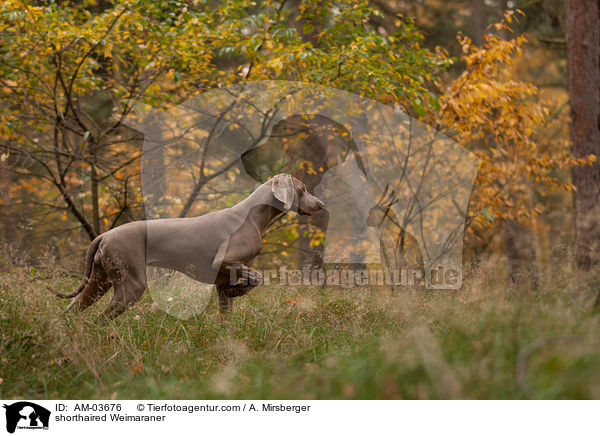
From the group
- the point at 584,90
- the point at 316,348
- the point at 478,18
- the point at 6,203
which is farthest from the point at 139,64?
the point at 478,18

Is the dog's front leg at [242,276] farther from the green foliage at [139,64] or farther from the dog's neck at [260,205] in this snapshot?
the green foliage at [139,64]

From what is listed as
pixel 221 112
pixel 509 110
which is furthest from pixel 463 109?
pixel 221 112

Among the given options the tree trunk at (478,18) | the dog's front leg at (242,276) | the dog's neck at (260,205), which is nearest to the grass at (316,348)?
the dog's front leg at (242,276)

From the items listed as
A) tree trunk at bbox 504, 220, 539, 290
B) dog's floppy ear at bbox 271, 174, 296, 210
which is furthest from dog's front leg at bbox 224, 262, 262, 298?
tree trunk at bbox 504, 220, 539, 290

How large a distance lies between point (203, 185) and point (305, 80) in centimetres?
240

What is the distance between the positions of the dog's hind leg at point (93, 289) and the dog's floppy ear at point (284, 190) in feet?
5.98

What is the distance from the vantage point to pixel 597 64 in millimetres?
7219

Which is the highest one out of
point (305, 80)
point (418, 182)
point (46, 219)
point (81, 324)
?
point (305, 80)

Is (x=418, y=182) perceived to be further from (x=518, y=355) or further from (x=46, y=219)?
(x=46, y=219)

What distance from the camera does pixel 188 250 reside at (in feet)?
14.3

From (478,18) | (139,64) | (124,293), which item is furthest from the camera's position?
(478,18)
